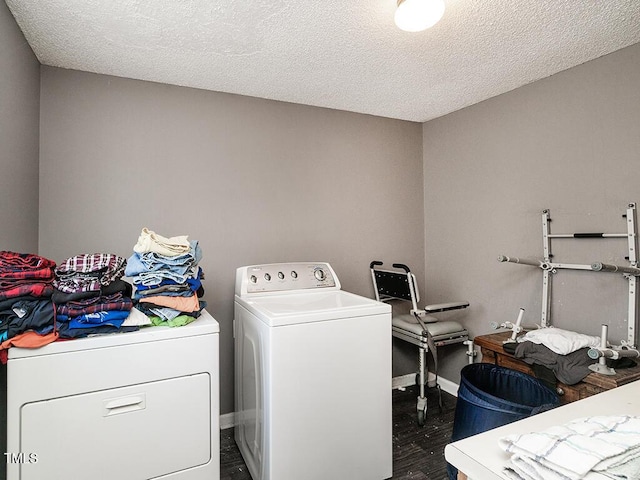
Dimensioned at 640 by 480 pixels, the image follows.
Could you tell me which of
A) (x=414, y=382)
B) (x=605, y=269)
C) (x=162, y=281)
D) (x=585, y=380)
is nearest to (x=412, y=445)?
(x=414, y=382)

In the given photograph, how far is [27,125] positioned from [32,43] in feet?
1.37

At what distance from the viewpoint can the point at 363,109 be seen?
9.54ft

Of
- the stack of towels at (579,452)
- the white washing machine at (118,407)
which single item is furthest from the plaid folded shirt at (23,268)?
the stack of towels at (579,452)

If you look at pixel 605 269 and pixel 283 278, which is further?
pixel 283 278

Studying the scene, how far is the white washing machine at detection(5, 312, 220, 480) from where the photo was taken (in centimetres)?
132

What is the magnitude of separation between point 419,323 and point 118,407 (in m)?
1.88

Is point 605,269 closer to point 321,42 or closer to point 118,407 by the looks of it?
point 321,42

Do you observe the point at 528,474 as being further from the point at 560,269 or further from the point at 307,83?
the point at 307,83

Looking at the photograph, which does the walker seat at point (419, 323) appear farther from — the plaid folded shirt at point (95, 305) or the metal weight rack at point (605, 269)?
the plaid folded shirt at point (95, 305)

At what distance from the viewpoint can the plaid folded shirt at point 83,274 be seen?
1443 millimetres

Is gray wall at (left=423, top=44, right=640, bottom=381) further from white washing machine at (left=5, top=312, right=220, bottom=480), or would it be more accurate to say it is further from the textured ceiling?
white washing machine at (left=5, top=312, right=220, bottom=480)

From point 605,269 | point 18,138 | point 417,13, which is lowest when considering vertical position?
point 605,269

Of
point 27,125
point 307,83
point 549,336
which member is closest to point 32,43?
point 27,125

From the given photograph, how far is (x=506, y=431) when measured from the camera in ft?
2.85
